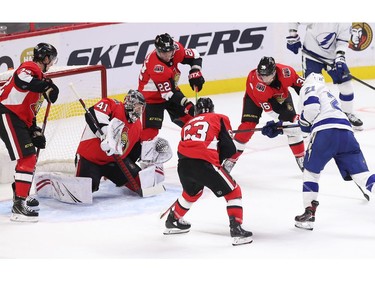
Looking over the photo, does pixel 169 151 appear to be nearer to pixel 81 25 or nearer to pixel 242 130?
pixel 242 130

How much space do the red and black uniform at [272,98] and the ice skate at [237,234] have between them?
56.5 inches

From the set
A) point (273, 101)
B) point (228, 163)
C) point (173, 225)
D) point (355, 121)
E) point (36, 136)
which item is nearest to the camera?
point (173, 225)

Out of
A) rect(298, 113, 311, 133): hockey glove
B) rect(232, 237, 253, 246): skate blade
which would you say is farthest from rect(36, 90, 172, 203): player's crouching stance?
rect(232, 237, 253, 246): skate blade

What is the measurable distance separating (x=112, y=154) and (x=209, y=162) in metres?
1.09

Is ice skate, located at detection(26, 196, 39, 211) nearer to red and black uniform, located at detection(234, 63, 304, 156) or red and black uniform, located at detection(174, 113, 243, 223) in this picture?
red and black uniform, located at detection(174, 113, 243, 223)

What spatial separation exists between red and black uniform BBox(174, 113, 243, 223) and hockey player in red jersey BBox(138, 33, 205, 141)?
1.28m

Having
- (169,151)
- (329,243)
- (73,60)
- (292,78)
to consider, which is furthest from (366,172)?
(73,60)

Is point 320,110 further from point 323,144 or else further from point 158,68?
point 158,68

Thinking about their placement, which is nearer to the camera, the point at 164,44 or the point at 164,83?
the point at 164,44

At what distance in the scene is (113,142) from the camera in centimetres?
684

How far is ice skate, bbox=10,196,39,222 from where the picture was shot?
21.8 feet

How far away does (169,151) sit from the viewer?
742 centimetres

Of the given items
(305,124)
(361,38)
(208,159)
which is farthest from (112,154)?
(361,38)

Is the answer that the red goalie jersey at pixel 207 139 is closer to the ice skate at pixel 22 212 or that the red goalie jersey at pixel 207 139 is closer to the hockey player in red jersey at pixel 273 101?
the hockey player in red jersey at pixel 273 101
